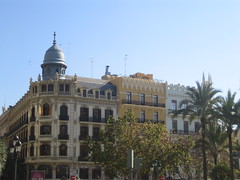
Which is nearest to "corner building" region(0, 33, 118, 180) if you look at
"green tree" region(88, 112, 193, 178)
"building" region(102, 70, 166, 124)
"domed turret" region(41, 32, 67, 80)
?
"domed turret" region(41, 32, 67, 80)

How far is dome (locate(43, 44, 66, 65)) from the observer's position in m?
67.0

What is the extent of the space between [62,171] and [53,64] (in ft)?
53.0

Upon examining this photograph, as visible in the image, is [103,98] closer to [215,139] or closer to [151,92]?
[151,92]

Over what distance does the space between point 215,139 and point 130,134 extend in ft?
28.5

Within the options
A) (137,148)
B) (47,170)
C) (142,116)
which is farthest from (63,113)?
(137,148)

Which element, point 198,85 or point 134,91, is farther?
point 134,91

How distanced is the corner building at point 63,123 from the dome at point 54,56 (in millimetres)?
644

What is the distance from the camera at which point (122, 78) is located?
6644cm

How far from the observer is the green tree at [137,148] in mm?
45781

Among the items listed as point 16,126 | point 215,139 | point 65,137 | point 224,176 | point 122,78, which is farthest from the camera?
point 16,126

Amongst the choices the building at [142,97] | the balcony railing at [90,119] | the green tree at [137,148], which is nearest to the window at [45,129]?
the balcony railing at [90,119]

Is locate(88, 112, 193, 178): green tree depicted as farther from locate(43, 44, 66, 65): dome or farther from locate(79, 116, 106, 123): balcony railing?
locate(43, 44, 66, 65): dome

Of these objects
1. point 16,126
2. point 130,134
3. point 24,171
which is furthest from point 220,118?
point 16,126

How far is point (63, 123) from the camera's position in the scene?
2424 inches
